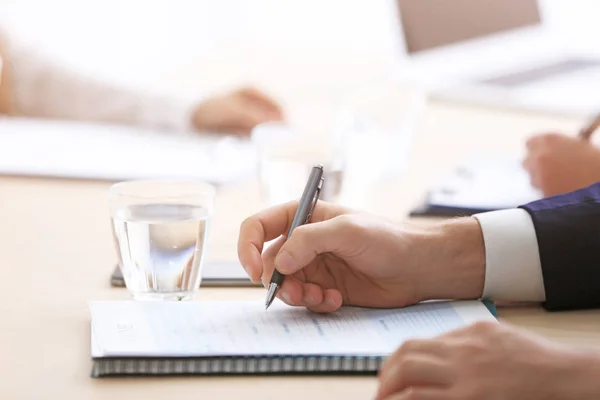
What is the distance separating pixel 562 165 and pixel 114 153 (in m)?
0.67

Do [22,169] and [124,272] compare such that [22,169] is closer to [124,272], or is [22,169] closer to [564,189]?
[124,272]

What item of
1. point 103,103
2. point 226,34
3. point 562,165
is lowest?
point 562,165

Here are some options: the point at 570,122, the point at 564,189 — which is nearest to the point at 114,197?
the point at 564,189

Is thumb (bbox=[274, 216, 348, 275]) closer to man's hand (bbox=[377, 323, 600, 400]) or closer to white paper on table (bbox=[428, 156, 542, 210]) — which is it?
man's hand (bbox=[377, 323, 600, 400])

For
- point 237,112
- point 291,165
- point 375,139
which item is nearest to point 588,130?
point 375,139

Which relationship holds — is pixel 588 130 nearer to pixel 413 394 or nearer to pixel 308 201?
pixel 308 201

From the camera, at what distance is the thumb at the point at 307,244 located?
0.80 meters

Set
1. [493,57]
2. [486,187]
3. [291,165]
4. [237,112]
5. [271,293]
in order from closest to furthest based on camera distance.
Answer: [271,293]
[291,165]
[486,187]
[237,112]
[493,57]

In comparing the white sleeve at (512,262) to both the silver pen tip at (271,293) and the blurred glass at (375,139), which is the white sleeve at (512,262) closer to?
the silver pen tip at (271,293)

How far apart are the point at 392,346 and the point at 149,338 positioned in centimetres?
20

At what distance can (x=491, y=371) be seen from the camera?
2.03ft

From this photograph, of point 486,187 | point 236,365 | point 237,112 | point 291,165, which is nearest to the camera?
point 236,365

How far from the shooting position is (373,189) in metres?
1.34

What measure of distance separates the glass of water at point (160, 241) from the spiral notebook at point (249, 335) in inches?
2.3
